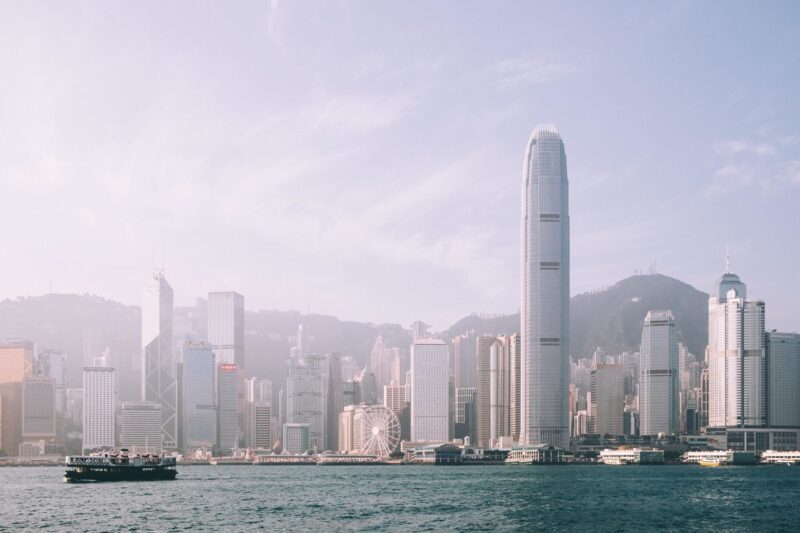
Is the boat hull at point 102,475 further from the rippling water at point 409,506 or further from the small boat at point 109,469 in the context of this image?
the rippling water at point 409,506

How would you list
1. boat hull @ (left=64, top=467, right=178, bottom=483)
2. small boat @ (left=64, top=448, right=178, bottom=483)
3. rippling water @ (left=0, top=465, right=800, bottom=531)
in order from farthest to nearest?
small boat @ (left=64, top=448, right=178, bottom=483), boat hull @ (left=64, top=467, right=178, bottom=483), rippling water @ (left=0, top=465, right=800, bottom=531)

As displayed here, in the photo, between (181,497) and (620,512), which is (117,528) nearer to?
(181,497)

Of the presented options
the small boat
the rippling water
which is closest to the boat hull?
the small boat

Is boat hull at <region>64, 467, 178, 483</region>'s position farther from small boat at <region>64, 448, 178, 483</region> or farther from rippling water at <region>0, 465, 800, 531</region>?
rippling water at <region>0, 465, 800, 531</region>

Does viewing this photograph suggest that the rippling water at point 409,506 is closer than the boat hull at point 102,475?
Yes

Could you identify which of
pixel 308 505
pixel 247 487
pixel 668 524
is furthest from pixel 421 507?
pixel 247 487

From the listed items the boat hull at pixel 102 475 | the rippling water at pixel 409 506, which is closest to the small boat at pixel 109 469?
the boat hull at pixel 102 475

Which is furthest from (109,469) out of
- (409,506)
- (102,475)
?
(409,506)

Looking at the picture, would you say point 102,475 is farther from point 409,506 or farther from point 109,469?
point 409,506

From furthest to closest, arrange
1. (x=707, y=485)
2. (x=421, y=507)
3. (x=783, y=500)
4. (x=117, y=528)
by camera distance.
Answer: (x=707, y=485) → (x=783, y=500) → (x=421, y=507) → (x=117, y=528)
